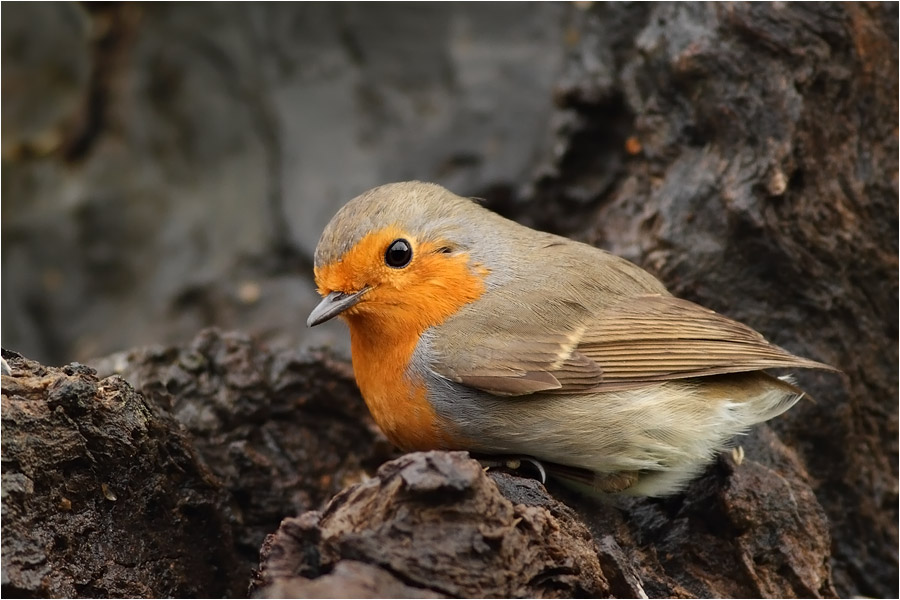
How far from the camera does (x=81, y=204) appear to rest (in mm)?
7863

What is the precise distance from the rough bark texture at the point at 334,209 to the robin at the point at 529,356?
341 mm

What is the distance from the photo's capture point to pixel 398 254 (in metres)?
4.63

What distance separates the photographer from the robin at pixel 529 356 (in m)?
4.36

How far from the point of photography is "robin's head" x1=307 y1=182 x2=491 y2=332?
4551 millimetres

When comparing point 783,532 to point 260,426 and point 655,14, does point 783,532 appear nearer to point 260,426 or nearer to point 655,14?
point 260,426

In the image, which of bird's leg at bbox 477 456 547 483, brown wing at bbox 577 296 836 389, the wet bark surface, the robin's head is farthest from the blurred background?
bird's leg at bbox 477 456 547 483

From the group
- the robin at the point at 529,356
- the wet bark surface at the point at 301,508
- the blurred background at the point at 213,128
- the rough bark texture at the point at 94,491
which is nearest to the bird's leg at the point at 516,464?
the robin at the point at 529,356

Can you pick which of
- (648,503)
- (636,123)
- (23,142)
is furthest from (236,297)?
(648,503)

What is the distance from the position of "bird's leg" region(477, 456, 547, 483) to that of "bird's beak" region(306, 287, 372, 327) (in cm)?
97

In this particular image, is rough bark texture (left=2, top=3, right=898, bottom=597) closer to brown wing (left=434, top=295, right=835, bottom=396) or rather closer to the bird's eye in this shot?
brown wing (left=434, top=295, right=835, bottom=396)

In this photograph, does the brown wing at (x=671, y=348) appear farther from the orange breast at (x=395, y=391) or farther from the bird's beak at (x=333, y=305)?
the bird's beak at (x=333, y=305)

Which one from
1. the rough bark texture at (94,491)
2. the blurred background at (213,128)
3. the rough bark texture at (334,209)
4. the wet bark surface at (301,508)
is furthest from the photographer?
the blurred background at (213,128)

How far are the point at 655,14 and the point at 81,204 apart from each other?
4.79 meters

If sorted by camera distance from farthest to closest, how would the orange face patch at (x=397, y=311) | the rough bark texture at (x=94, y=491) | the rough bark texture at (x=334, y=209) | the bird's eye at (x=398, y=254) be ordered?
the bird's eye at (x=398, y=254), the orange face patch at (x=397, y=311), the rough bark texture at (x=334, y=209), the rough bark texture at (x=94, y=491)
